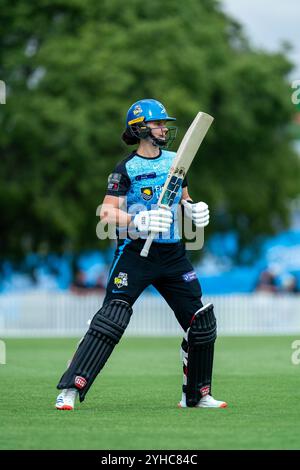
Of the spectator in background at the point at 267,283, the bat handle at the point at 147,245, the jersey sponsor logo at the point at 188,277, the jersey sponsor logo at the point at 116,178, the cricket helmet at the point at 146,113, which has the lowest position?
the jersey sponsor logo at the point at 188,277

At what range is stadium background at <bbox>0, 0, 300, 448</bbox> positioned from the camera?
29422 millimetres

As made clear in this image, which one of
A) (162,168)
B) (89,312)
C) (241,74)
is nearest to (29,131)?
(89,312)

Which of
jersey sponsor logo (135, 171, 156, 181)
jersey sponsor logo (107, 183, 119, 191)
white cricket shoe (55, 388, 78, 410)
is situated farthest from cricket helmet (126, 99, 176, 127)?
white cricket shoe (55, 388, 78, 410)

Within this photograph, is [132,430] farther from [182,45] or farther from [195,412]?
[182,45]

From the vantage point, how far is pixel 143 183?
9477 millimetres

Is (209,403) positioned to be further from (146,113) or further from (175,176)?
(146,113)

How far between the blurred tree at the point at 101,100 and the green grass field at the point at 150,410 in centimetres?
1413

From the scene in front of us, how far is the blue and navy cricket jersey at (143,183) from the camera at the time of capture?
30.9ft

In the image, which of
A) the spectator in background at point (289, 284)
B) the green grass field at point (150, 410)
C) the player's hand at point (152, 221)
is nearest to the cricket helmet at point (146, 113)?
the player's hand at point (152, 221)

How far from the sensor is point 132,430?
7863 mm

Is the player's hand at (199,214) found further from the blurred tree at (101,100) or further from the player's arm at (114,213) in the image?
the blurred tree at (101,100)

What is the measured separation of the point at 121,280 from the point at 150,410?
1.03 metres

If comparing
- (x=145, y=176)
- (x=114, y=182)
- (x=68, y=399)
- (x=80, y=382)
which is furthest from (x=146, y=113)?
(x=68, y=399)

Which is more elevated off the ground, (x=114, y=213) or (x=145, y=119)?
(x=145, y=119)
